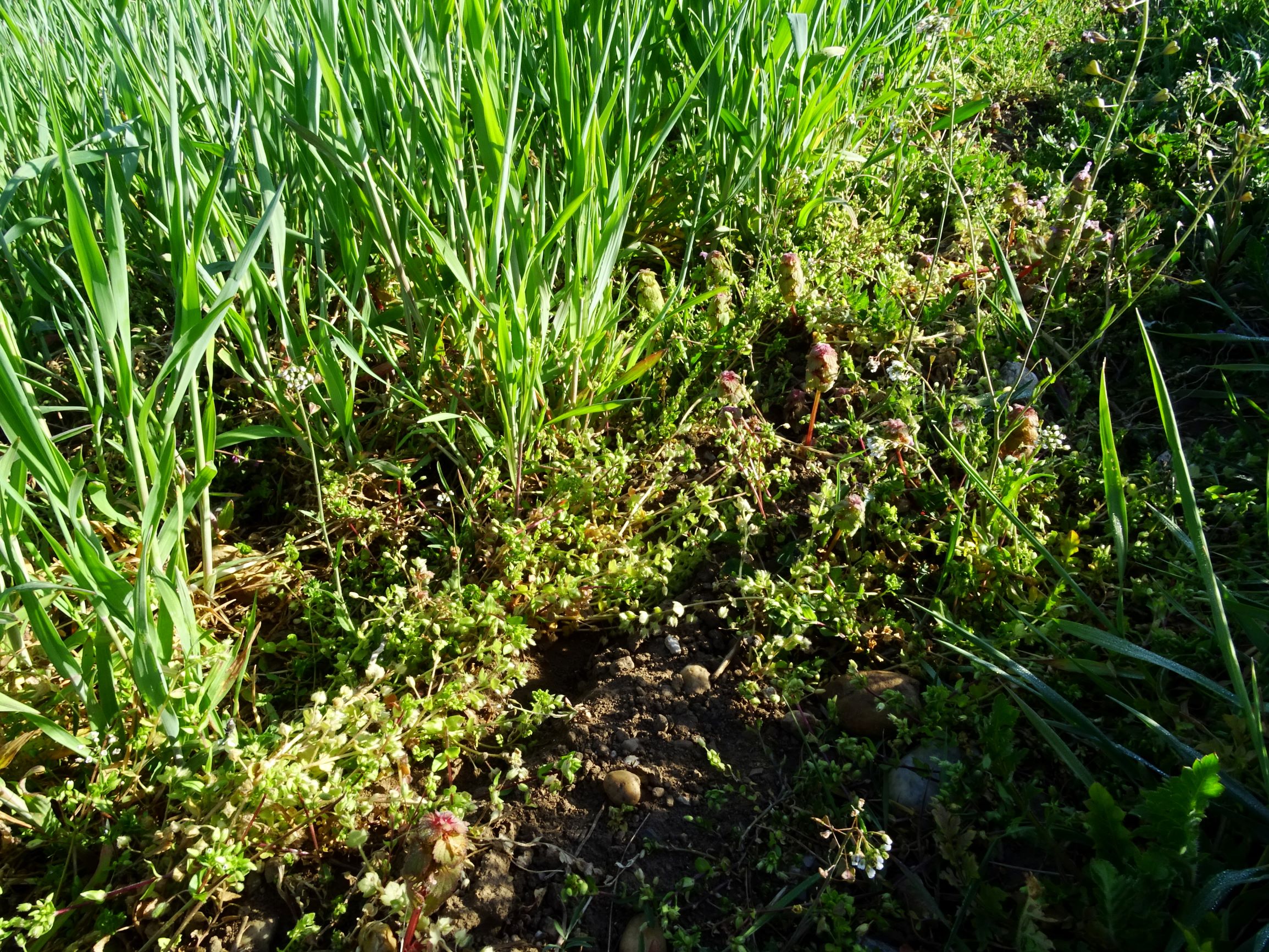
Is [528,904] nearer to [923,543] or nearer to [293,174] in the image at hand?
[923,543]

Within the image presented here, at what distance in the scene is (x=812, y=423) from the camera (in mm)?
1878

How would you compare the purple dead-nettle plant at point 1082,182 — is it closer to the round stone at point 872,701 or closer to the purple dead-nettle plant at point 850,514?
the purple dead-nettle plant at point 850,514

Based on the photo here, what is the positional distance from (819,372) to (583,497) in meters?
0.57

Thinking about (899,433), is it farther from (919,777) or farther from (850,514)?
(919,777)

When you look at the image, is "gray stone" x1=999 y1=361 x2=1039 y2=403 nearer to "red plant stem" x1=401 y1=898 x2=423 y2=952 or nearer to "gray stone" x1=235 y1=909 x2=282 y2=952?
"red plant stem" x1=401 y1=898 x2=423 y2=952

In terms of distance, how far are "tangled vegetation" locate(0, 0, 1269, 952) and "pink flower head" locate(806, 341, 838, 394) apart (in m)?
0.01

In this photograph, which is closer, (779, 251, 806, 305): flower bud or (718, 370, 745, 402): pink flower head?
(718, 370, 745, 402): pink flower head

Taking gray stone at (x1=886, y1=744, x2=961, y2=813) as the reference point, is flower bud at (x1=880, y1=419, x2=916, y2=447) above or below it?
above

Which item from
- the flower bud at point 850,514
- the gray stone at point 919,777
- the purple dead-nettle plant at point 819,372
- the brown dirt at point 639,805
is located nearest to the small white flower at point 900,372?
the purple dead-nettle plant at point 819,372

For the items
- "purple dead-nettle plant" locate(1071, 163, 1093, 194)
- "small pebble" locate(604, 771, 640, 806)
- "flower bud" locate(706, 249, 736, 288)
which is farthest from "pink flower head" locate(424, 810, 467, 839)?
"purple dead-nettle plant" locate(1071, 163, 1093, 194)

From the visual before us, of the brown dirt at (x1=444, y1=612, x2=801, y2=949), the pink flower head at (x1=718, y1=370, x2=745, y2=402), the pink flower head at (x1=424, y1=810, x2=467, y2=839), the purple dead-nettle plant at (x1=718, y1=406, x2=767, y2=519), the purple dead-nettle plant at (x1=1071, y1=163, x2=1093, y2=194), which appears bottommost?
the brown dirt at (x1=444, y1=612, x2=801, y2=949)

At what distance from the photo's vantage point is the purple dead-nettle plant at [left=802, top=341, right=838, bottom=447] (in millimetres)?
1761

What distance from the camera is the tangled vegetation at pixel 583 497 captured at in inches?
45.6

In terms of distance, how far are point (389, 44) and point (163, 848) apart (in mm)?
1389
